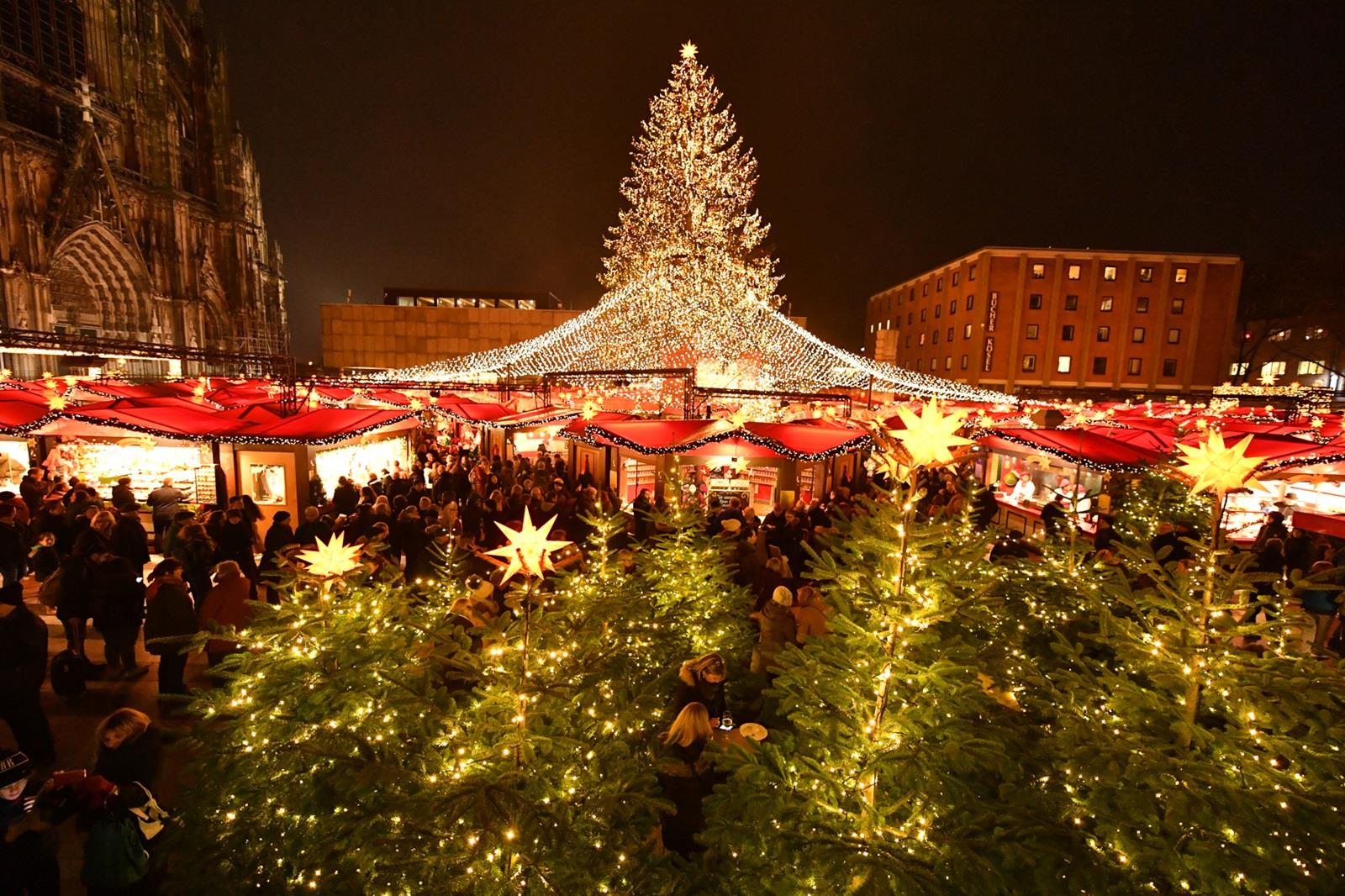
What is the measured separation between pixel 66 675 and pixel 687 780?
6.13 m

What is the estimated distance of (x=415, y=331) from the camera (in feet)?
144

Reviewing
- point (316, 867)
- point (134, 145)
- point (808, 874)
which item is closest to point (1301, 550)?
point (808, 874)

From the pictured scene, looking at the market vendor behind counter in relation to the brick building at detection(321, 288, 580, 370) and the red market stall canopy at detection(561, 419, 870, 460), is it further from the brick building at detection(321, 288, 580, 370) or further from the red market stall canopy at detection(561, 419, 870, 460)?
the brick building at detection(321, 288, 580, 370)

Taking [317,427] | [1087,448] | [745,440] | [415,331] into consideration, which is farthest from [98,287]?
[1087,448]

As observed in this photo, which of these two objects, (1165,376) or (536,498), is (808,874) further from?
(1165,376)

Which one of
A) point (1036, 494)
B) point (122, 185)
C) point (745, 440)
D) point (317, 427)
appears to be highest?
point (122, 185)

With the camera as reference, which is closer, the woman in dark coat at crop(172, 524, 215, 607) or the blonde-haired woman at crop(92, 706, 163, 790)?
the blonde-haired woman at crop(92, 706, 163, 790)

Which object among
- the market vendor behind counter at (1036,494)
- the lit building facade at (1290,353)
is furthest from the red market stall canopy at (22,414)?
the lit building facade at (1290,353)

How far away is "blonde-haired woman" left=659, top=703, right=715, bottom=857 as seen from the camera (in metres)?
3.96

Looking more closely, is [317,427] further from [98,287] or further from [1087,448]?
[98,287]

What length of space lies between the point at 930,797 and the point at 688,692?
2079mm

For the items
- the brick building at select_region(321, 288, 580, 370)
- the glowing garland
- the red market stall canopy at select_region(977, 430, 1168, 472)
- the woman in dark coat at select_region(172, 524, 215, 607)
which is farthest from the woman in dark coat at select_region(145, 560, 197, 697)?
the brick building at select_region(321, 288, 580, 370)

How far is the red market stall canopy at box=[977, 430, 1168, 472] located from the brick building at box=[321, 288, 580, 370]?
38343 mm

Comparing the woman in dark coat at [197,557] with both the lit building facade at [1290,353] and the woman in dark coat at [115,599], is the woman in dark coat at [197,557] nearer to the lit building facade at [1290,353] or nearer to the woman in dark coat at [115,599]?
the woman in dark coat at [115,599]
